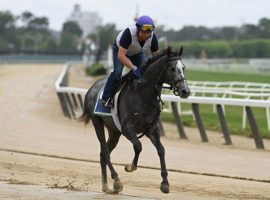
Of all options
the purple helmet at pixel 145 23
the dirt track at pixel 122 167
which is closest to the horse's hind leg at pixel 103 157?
the dirt track at pixel 122 167

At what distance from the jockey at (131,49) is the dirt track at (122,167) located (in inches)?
42.1

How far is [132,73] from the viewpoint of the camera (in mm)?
7801

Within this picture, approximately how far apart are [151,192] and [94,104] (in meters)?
1.33

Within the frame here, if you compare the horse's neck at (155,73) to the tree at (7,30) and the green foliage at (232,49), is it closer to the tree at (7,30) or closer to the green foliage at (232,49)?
the green foliage at (232,49)

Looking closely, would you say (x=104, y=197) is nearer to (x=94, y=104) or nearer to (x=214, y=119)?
(x=94, y=104)

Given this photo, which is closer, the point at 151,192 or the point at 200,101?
the point at 151,192

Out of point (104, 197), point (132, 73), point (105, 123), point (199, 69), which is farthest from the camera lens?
point (199, 69)

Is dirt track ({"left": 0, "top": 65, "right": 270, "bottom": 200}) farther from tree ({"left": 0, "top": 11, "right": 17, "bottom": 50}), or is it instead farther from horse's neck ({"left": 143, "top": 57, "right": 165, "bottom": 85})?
tree ({"left": 0, "top": 11, "right": 17, "bottom": 50})

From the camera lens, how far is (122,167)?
31.7ft

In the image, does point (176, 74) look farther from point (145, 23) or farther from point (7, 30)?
point (7, 30)

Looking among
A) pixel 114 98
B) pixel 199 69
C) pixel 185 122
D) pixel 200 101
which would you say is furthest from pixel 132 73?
pixel 199 69

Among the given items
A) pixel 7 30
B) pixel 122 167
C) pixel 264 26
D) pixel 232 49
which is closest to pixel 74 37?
pixel 7 30

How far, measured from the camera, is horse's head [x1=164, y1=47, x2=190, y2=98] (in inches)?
278

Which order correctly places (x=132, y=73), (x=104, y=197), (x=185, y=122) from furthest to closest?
(x=185, y=122), (x=132, y=73), (x=104, y=197)
